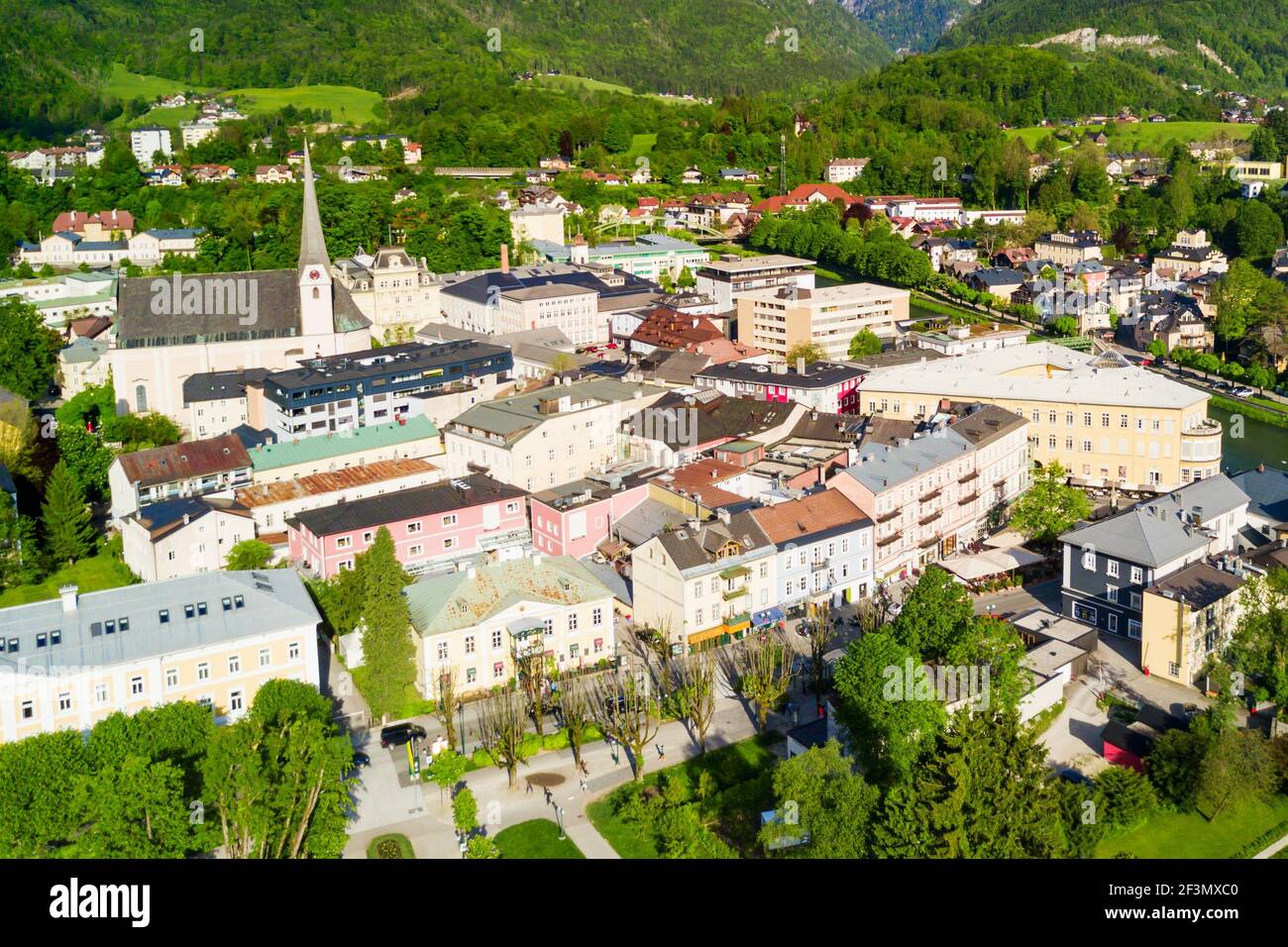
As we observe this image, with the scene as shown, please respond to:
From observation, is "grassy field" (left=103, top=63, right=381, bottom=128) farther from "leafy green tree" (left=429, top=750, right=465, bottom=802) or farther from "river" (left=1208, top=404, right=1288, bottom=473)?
"leafy green tree" (left=429, top=750, right=465, bottom=802)

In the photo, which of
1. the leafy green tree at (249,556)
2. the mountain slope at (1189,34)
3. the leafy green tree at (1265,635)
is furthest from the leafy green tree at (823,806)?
the mountain slope at (1189,34)

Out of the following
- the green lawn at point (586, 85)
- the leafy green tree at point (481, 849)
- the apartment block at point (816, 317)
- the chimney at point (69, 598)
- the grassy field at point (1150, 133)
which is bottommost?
the leafy green tree at point (481, 849)

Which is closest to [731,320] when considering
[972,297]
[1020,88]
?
[972,297]

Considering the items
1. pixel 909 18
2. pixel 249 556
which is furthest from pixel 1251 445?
pixel 909 18

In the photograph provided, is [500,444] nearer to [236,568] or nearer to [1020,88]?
[236,568]

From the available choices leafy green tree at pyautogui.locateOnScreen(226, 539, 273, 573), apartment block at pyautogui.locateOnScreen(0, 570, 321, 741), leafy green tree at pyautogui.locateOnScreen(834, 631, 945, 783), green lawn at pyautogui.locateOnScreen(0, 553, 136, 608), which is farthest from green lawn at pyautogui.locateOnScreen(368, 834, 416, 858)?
green lawn at pyautogui.locateOnScreen(0, 553, 136, 608)

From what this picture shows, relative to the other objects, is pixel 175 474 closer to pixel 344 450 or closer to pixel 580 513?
pixel 344 450

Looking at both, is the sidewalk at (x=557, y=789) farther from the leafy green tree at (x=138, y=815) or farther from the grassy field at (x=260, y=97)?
the grassy field at (x=260, y=97)
